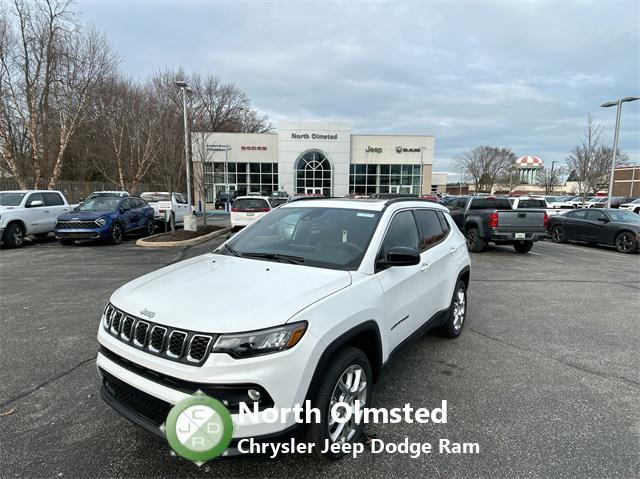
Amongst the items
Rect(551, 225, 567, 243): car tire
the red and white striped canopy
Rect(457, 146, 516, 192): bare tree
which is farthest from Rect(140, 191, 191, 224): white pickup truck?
the red and white striped canopy

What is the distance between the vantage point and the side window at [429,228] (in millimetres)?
3902

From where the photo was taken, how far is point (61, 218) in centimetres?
1186

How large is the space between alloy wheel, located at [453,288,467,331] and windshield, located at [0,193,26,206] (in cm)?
1393

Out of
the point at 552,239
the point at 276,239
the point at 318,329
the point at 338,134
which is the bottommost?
the point at 552,239

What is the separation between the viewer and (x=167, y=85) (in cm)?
3219

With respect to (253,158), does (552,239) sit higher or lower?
lower

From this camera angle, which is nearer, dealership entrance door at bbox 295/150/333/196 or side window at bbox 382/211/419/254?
side window at bbox 382/211/419/254

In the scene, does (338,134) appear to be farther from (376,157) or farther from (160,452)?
(160,452)

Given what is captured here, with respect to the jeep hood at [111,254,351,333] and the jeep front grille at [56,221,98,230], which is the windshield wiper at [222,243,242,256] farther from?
the jeep front grille at [56,221,98,230]

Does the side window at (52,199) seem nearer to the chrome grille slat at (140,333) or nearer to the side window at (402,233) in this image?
the chrome grille slat at (140,333)

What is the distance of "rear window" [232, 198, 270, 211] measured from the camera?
14.2 meters

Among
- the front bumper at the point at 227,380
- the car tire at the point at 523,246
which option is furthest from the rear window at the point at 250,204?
the front bumper at the point at 227,380

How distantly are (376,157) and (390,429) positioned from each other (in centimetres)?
4193

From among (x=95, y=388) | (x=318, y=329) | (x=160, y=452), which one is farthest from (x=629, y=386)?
(x=95, y=388)
